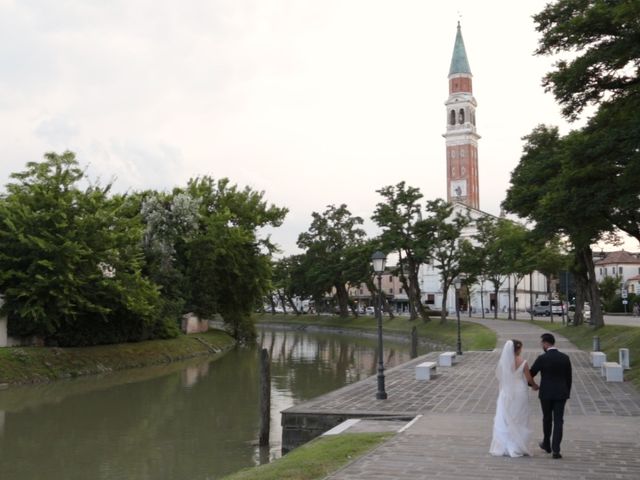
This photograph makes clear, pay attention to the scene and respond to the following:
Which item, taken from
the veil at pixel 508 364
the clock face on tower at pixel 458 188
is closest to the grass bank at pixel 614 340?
the veil at pixel 508 364

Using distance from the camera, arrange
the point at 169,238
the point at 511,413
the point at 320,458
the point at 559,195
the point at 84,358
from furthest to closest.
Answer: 1. the point at 169,238
2. the point at 84,358
3. the point at 559,195
4. the point at 320,458
5. the point at 511,413

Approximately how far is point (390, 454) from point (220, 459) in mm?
6472

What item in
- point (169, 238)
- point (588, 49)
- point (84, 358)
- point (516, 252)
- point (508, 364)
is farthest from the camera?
point (516, 252)

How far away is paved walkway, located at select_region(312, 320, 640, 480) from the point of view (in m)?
8.69

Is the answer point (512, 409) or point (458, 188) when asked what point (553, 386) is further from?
point (458, 188)

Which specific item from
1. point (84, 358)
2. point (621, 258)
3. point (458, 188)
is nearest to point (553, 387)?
point (84, 358)

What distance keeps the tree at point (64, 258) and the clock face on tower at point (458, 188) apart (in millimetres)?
72135

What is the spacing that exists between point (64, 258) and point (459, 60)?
283 ft

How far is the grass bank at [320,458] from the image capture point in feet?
30.9

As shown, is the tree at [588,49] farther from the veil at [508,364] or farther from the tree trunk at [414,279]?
the tree trunk at [414,279]

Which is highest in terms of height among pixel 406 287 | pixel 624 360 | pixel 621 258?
pixel 621 258

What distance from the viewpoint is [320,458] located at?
406 inches

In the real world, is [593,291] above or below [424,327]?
above

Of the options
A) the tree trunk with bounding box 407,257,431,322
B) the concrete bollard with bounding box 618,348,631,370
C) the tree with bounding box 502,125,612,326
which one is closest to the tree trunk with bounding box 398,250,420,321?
the tree trunk with bounding box 407,257,431,322
